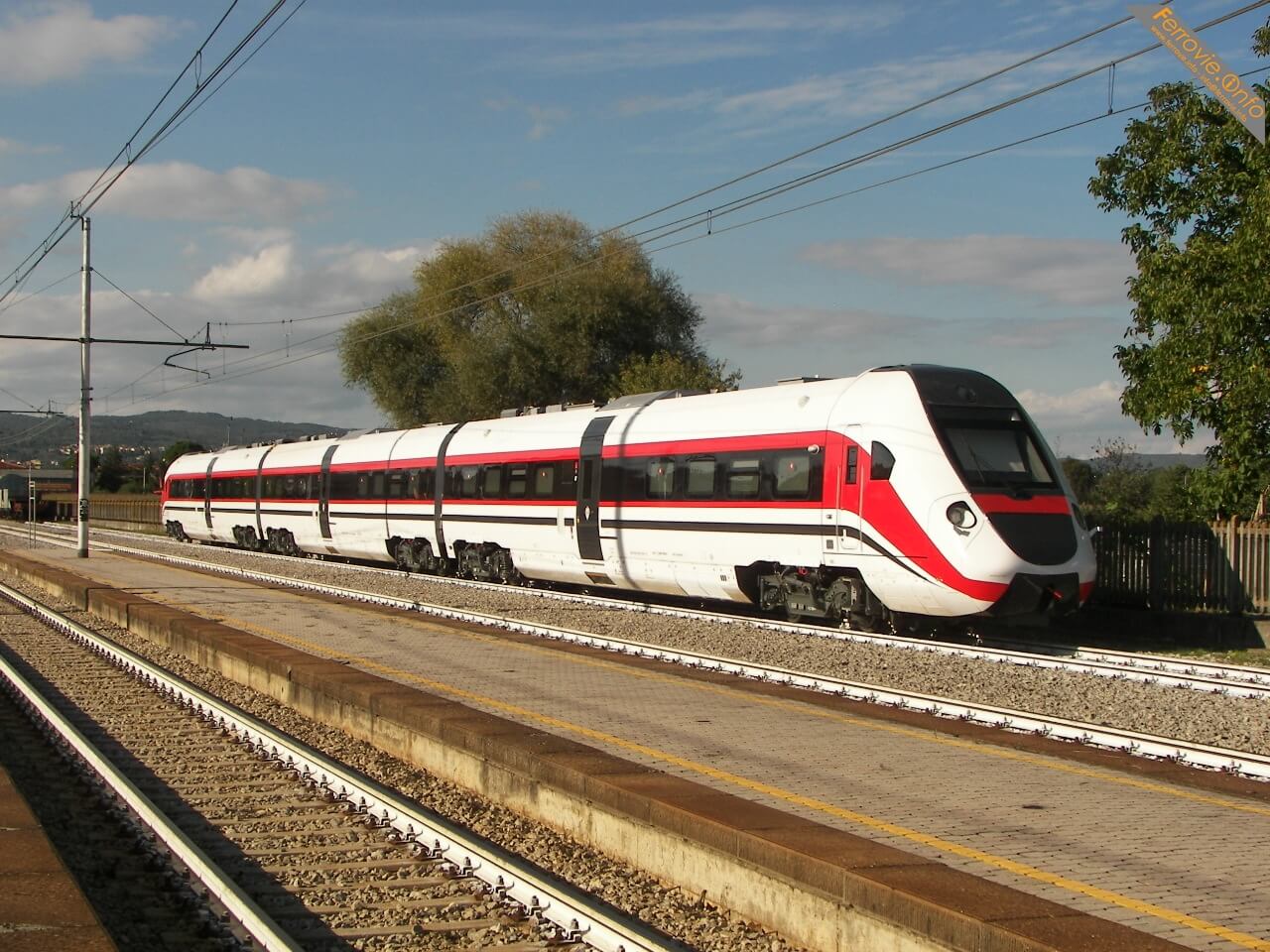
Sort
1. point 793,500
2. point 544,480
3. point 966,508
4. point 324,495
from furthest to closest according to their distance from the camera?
point 324,495, point 544,480, point 793,500, point 966,508

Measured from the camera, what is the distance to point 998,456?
622 inches

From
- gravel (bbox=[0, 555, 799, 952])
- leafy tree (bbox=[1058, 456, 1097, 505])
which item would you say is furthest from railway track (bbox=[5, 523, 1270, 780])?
leafy tree (bbox=[1058, 456, 1097, 505])

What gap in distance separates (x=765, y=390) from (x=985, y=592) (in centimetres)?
489

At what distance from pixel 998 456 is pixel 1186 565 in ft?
17.1

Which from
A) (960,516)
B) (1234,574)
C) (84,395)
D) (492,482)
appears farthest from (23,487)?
(960,516)

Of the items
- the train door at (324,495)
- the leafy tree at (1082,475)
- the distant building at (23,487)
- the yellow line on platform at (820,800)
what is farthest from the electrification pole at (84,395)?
the distant building at (23,487)

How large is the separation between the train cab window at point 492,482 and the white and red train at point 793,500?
53 mm

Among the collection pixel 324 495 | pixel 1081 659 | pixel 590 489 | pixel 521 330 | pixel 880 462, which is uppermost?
pixel 521 330

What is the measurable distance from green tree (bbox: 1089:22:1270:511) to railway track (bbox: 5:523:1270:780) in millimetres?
7262

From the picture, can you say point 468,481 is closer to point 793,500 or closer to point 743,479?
point 743,479

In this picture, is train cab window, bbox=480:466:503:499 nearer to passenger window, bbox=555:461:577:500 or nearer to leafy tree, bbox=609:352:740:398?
passenger window, bbox=555:461:577:500

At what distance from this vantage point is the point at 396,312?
6900 cm

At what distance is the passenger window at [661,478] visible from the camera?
1980cm

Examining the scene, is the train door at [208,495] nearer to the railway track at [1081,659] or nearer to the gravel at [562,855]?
the railway track at [1081,659]
